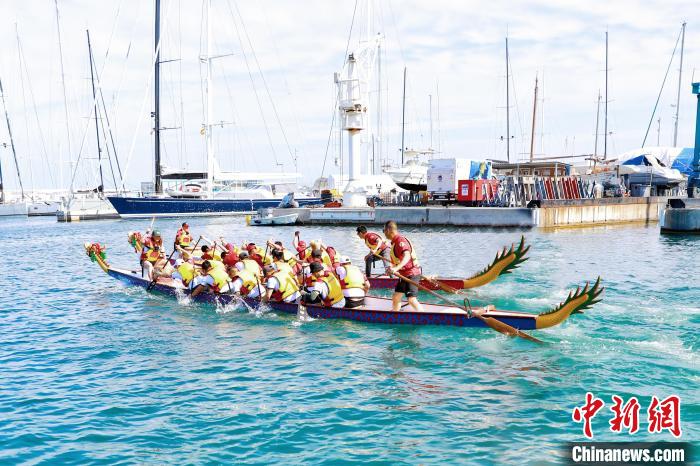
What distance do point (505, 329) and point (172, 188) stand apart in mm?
68466

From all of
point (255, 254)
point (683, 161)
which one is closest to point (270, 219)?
point (255, 254)

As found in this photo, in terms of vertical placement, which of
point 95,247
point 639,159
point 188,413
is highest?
point 639,159

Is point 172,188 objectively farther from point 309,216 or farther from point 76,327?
point 76,327

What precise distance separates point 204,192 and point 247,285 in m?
58.9

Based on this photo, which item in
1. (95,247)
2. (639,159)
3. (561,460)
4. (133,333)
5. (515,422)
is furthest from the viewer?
(639,159)

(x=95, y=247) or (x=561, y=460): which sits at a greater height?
(x=95, y=247)

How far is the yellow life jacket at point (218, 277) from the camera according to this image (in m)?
17.9

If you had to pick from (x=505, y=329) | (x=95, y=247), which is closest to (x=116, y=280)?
(x=95, y=247)

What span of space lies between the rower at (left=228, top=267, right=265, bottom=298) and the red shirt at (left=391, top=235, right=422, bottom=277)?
14.4 feet

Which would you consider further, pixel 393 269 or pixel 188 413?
pixel 393 269

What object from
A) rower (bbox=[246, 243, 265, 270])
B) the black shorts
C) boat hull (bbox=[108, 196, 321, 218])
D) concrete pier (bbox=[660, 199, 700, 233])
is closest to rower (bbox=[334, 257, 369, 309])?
the black shorts

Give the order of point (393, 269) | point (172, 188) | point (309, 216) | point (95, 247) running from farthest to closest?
1. point (172, 188)
2. point (309, 216)
3. point (95, 247)
4. point (393, 269)

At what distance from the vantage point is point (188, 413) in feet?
32.8

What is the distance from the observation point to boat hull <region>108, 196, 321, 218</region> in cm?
6750
